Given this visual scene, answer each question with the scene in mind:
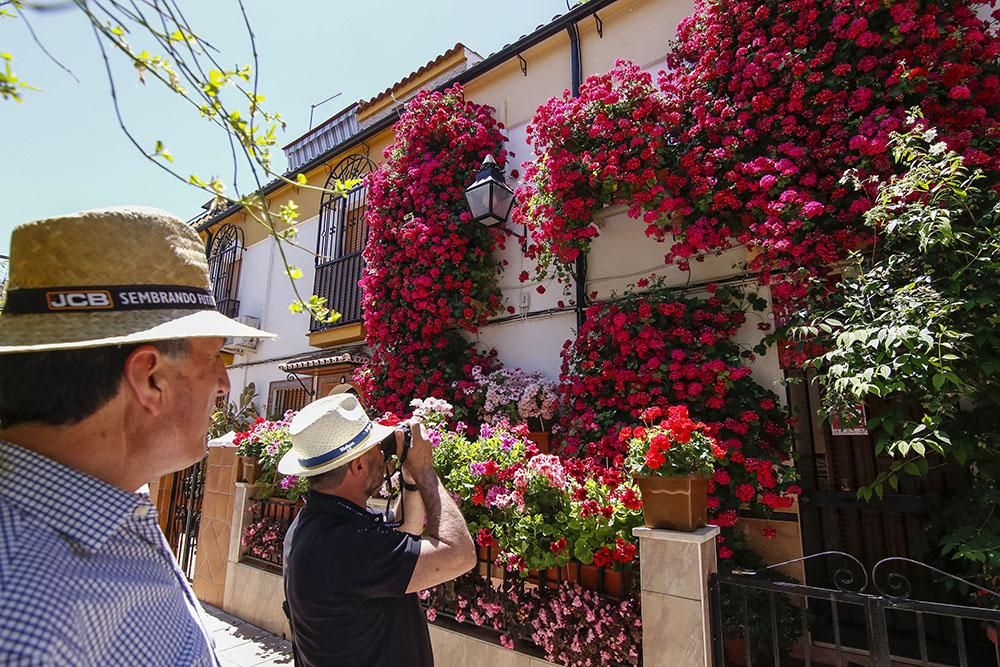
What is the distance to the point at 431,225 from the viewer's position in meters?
6.59

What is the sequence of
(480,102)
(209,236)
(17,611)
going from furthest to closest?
(209,236) → (480,102) → (17,611)

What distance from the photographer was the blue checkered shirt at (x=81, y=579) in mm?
738

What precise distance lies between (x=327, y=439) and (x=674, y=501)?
1773mm

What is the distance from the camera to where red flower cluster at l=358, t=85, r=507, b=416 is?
252 inches

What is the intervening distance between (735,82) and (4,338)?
4.96 meters

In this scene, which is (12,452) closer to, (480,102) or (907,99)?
(907,99)

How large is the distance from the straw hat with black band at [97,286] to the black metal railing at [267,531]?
4676mm

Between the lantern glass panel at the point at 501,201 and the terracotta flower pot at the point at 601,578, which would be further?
the lantern glass panel at the point at 501,201

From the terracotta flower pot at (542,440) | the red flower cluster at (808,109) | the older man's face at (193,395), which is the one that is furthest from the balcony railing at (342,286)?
the older man's face at (193,395)

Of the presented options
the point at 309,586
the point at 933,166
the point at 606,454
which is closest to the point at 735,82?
the point at 933,166

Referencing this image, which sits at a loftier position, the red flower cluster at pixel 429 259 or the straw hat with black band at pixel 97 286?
the red flower cluster at pixel 429 259

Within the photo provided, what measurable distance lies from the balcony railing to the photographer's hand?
20.3ft

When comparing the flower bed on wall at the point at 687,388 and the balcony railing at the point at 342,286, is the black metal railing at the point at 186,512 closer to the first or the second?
the balcony railing at the point at 342,286

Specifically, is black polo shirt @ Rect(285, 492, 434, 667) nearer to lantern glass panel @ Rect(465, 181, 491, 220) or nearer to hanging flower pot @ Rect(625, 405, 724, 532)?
hanging flower pot @ Rect(625, 405, 724, 532)
